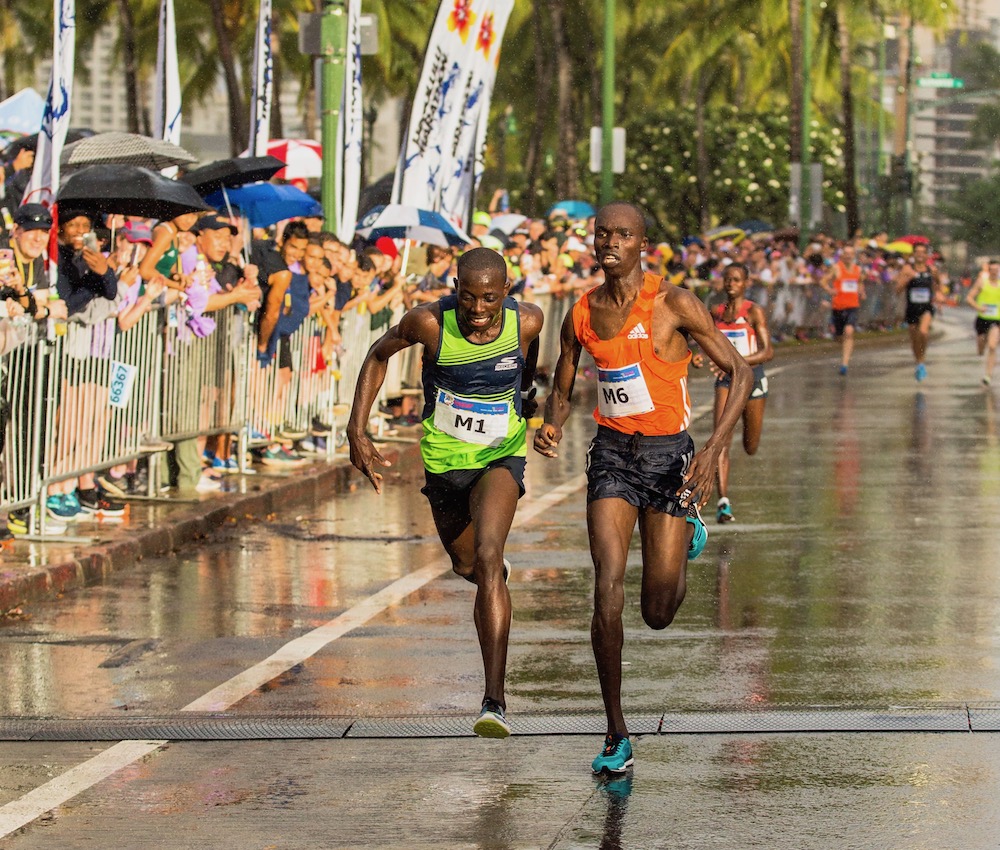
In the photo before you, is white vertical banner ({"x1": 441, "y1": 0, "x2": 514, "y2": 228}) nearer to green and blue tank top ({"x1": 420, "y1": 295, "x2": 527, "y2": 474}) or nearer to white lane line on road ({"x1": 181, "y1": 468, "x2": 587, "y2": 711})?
white lane line on road ({"x1": 181, "y1": 468, "x2": 587, "y2": 711})

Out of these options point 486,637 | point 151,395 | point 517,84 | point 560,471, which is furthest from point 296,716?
point 517,84

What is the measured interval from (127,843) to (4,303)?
213 inches

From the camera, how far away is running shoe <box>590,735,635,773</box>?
6.64 meters

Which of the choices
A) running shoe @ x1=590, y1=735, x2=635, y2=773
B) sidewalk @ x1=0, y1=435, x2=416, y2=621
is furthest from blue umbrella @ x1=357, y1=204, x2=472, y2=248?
running shoe @ x1=590, y1=735, x2=635, y2=773

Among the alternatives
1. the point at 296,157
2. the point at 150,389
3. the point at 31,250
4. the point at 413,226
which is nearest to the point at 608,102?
the point at 296,157

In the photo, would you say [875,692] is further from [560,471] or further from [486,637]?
[560,471]

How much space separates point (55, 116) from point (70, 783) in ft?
22.0

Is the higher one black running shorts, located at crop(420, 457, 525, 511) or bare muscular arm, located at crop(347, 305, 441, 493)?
bare muscular arm, located at crop(347, 305, 441, 493)

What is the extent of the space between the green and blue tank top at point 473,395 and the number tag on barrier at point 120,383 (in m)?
5.12

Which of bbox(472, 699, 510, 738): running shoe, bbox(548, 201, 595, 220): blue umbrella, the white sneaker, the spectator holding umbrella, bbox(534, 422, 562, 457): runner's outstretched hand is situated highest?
bbox(548, 201, 595, 220): blue umbrella

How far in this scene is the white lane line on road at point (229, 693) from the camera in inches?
252

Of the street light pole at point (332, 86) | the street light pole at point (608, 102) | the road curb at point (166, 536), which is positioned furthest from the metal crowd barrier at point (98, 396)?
the street light pole at point (608, 102)

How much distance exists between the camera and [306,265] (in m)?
16.4

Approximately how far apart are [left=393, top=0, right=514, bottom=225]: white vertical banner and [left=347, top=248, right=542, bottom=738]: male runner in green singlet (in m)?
11.6
